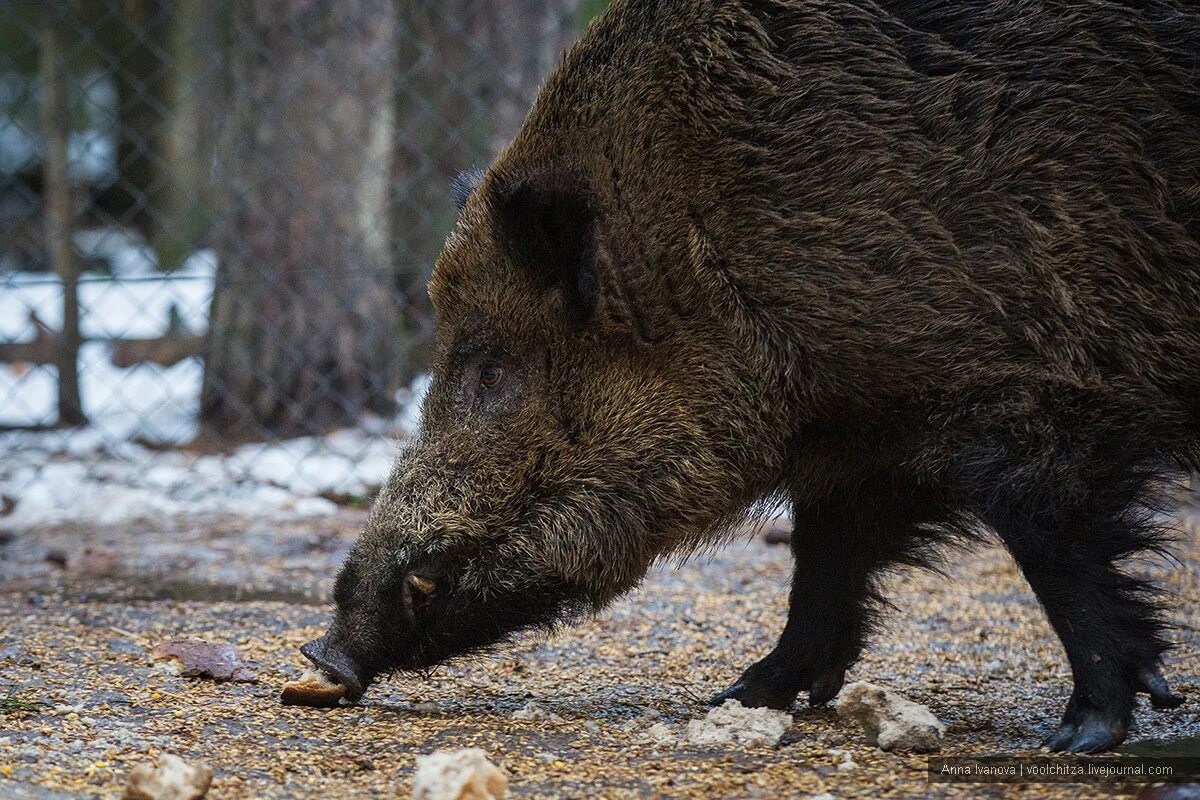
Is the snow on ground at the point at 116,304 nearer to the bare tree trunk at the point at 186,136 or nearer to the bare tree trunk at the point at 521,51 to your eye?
the bare tree trunk at the point at 186,136

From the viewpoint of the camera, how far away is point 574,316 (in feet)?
12.5

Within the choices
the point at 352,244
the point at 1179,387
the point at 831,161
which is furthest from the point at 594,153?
the point at 352,244

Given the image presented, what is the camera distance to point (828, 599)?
4082mm

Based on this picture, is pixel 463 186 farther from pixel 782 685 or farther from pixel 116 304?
pixel 116 304

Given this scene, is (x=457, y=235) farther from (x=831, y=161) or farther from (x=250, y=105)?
(x=250, y=105)

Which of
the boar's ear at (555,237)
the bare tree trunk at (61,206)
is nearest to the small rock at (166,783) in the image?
the boar's ear at (555,237)

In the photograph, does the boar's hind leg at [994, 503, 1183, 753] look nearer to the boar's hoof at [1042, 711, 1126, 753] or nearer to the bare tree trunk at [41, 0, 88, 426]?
the boar's hoof at [1042, 711, 1126, 753]

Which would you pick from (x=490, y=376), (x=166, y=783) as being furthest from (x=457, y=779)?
(x=490, y=376)

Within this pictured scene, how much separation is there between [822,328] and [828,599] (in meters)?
Result: 0.88

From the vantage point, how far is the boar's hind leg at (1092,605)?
3.38m

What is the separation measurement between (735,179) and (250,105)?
5.51 metres

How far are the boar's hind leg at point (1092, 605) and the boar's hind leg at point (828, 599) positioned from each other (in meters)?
0.59

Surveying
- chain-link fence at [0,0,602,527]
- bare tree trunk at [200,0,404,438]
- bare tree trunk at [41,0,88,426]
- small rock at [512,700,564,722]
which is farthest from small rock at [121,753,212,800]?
bare tree trunk at [41,0,88,426]

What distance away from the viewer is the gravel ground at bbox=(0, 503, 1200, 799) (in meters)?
3.10
